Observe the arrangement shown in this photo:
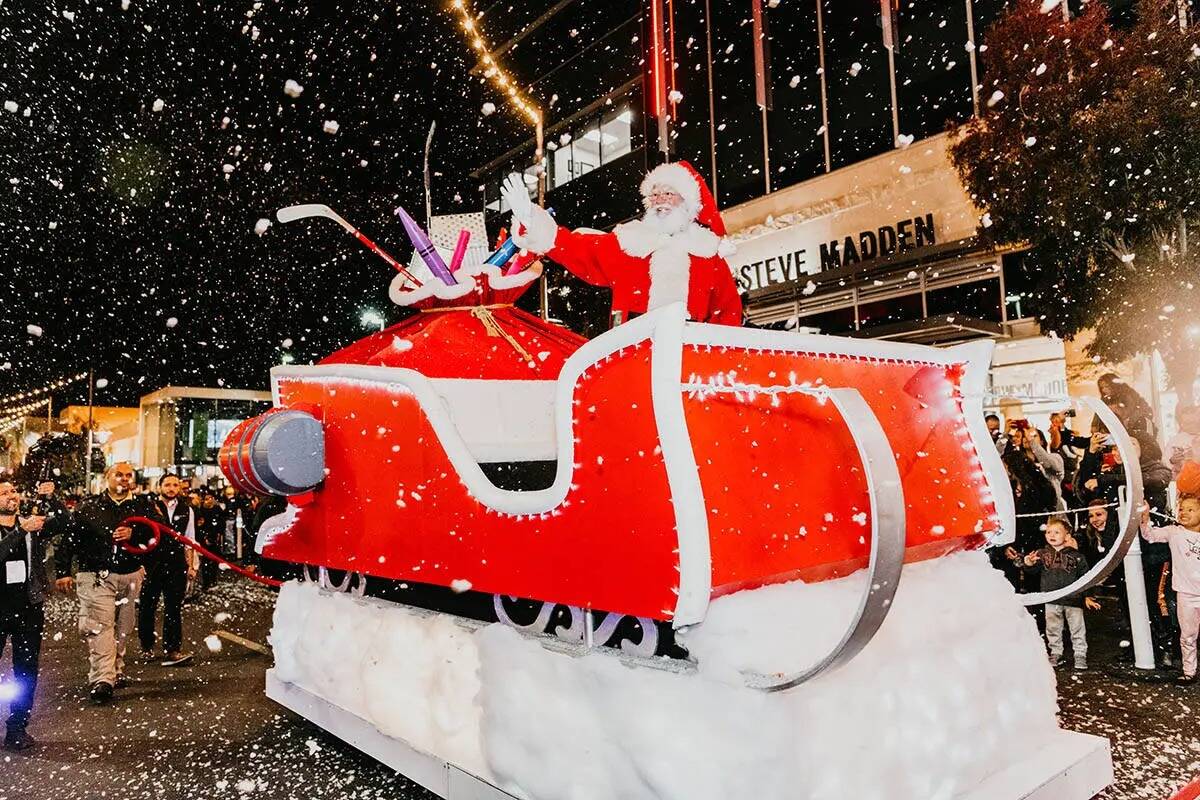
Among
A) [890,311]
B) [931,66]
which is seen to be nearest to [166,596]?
[890,311]

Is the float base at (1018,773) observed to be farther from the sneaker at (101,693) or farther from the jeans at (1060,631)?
the sneaker at (101,693)

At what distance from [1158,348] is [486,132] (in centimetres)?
1969

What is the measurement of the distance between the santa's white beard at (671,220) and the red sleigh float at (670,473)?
48.5 inches

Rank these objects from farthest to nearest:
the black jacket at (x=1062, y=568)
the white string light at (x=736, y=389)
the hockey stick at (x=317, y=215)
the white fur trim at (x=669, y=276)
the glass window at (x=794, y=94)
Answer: the glass window at (x=794, y=94), the black jacket at (x=1062, y=568), the hockey stick at (x=317, y=215), the white fur trim at (x=669, y=276), the white string light at (x=736, y=389)

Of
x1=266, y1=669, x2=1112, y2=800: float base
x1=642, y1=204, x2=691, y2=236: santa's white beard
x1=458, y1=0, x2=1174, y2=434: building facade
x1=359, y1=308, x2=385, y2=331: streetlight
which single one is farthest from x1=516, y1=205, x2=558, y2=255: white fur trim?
x1=359, y1=308, x2=385, y2=331: streetlight

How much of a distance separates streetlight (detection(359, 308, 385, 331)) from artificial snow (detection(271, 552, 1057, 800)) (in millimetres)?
19126

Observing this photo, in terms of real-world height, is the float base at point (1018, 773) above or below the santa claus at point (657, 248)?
below

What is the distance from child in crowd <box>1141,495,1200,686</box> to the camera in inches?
192

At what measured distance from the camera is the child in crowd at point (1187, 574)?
489cm

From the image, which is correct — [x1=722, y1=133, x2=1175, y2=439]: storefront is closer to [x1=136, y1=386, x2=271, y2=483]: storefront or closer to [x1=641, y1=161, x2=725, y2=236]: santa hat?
[x1=641, y1=161, x2=725, y2=236]: santa hat

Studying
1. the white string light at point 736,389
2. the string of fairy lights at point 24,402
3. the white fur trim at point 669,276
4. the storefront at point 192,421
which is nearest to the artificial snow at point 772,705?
the white string light at point 736,389

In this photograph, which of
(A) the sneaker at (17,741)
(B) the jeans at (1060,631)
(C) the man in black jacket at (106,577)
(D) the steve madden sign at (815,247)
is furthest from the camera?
(D) the steve madden sign at (815,247)

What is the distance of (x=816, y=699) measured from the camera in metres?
2.18

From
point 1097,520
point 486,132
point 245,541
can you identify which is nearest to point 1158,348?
point 1097,520
